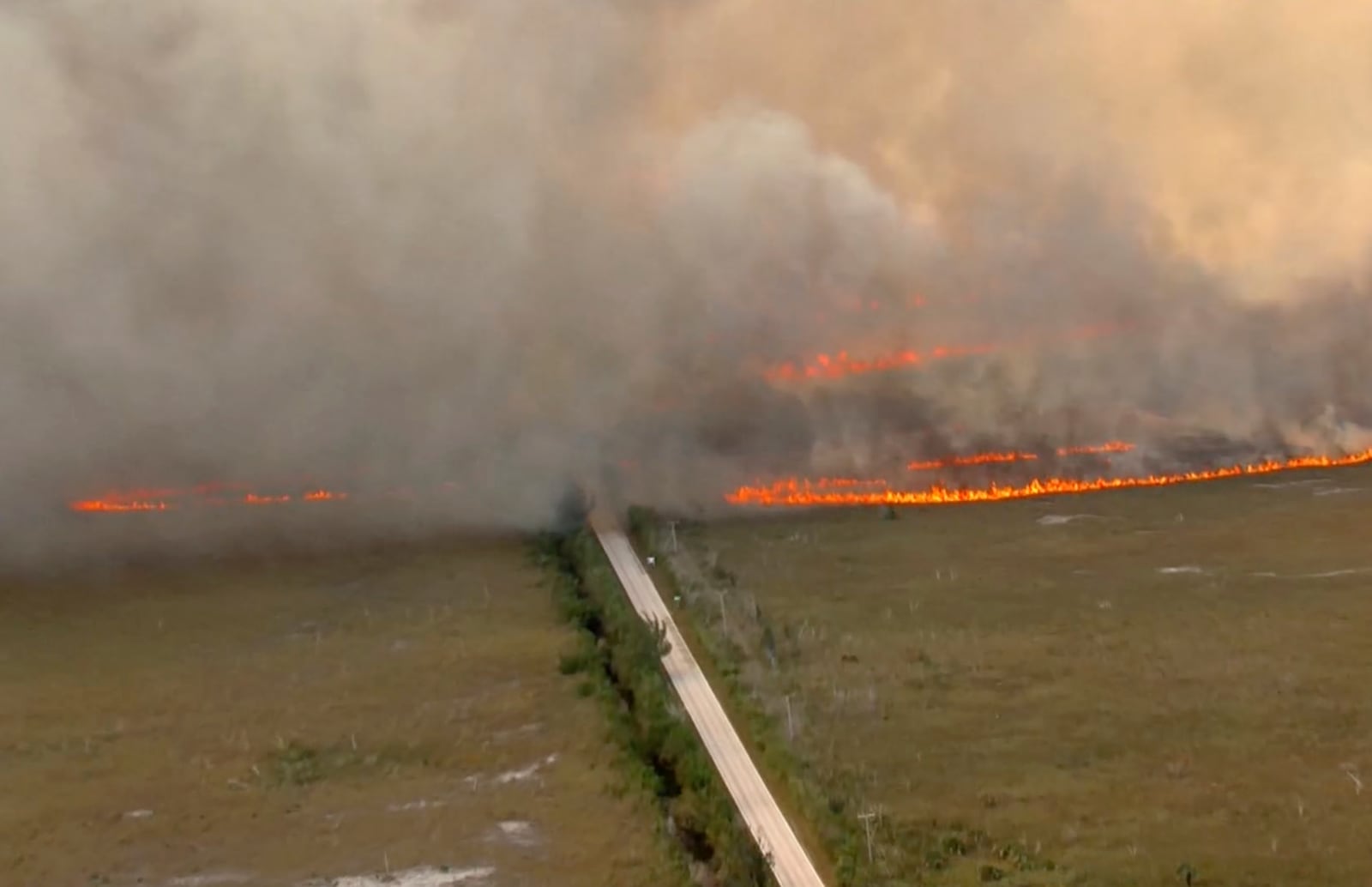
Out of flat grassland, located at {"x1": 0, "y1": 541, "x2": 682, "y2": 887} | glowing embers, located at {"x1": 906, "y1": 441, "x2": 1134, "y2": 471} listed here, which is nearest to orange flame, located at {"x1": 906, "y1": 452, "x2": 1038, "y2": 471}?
glowing embers, located at {"x1": 906, "y1": 441, "x2": 1134, "y2": 471}

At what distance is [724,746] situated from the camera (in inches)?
891

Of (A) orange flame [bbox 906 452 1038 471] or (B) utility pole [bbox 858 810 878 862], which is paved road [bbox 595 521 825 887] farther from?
(A) orange flame [bbox 906 452 1038 471]

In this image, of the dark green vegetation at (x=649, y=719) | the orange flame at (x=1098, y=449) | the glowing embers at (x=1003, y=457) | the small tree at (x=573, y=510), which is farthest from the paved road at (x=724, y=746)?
the orange flame at (x=1098, y=449)

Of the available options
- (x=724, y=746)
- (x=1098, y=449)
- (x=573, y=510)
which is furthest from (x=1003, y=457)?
(x=724, y=746)

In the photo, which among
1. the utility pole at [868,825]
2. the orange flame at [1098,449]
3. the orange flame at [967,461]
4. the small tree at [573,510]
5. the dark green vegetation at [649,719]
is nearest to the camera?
the utility pole at [868,825]

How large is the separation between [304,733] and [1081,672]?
11569 mm

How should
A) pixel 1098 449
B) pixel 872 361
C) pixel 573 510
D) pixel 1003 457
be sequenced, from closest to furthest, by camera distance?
pixel 573 510 < pixel 1003 457 < pixel 1098 449 < pixel 872 361

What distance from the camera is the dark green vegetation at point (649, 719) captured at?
19578mm

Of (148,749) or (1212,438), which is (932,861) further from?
(1212,438)

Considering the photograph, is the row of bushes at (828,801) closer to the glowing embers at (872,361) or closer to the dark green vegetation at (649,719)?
the dark green vegetation at (649,719)

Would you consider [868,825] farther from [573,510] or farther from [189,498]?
[189,498]

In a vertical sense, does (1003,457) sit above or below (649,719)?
above

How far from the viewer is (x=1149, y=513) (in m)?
33.1

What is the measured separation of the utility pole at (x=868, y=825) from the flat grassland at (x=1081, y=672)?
3.9 inches
